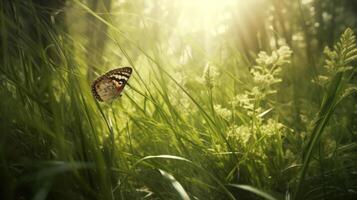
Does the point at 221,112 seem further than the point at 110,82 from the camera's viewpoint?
No

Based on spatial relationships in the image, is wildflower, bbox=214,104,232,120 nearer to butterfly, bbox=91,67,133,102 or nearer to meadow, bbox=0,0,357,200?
meadow, bbox=0,0,357,200

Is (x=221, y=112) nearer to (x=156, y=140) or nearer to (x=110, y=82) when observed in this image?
(x=156, y=140)

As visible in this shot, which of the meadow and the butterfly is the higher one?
the butterfly

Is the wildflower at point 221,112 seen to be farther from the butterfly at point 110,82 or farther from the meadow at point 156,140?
the butterfly at point 110,82

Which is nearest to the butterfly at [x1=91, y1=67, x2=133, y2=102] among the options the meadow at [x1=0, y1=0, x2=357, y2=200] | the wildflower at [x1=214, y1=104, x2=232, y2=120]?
the meadow at [x1=0, y1=0, x2=357, y2=200]

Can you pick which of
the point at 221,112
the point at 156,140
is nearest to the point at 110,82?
the point at 156,140

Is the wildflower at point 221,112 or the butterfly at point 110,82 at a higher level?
the butterfly at point 110,82

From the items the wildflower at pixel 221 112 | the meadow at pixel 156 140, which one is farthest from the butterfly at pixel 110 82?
the wildflower at pixel 221 112

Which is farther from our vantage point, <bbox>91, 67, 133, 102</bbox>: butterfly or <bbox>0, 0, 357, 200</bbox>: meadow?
<bbox>91, 67, 133, 102</bbox>: butterfly
